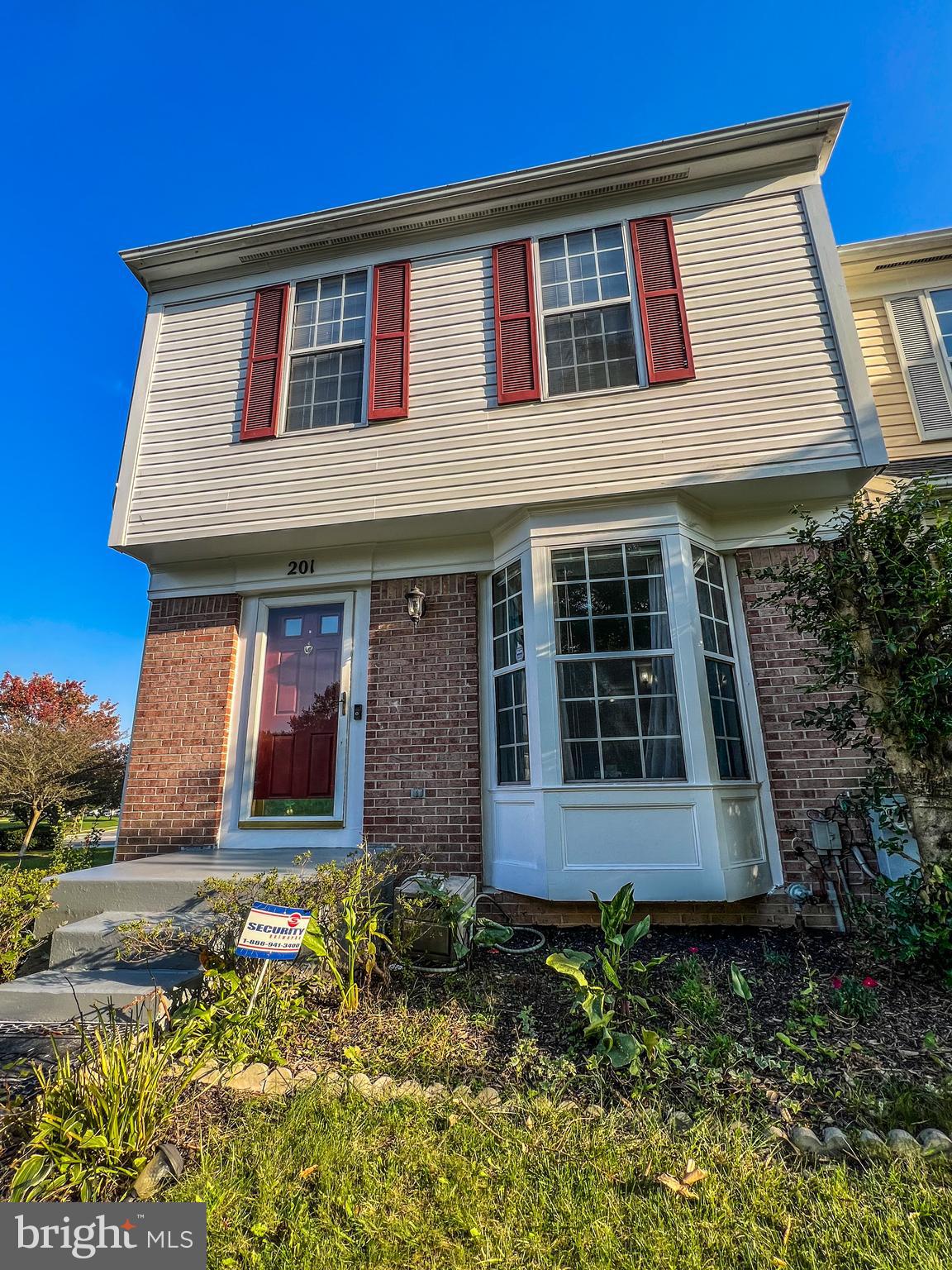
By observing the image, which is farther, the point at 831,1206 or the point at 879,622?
the point at 879,622

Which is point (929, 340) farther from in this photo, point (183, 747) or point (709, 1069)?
point (183, 747)

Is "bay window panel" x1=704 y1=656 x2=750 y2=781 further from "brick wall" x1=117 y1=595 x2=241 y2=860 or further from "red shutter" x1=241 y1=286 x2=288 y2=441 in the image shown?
"red shutter" x1=241 y1=286 x2=288 y2=441

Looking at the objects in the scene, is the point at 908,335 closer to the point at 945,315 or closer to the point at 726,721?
the point at 945,315

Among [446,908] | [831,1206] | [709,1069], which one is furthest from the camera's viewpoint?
[446,908]

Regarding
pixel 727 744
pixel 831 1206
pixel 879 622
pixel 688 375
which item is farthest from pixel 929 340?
pixel 831 1206

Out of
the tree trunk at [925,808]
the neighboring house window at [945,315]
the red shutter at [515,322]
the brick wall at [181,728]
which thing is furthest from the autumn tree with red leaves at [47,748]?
the neighboring house window at [945,315]

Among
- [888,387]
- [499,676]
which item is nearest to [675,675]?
[499,676]

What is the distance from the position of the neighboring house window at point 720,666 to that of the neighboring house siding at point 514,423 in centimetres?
82

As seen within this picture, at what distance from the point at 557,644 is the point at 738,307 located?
128 inches

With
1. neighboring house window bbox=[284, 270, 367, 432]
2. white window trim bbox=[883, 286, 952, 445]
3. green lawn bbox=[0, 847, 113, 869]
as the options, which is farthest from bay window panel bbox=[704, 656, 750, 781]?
green lawn bbox=[0, 847, 113, 869]

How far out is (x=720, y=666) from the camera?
4.87 metres

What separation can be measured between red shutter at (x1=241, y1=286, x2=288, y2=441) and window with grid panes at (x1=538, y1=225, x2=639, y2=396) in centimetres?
263

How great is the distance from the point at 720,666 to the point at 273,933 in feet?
12.6

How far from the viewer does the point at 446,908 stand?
345 cm
